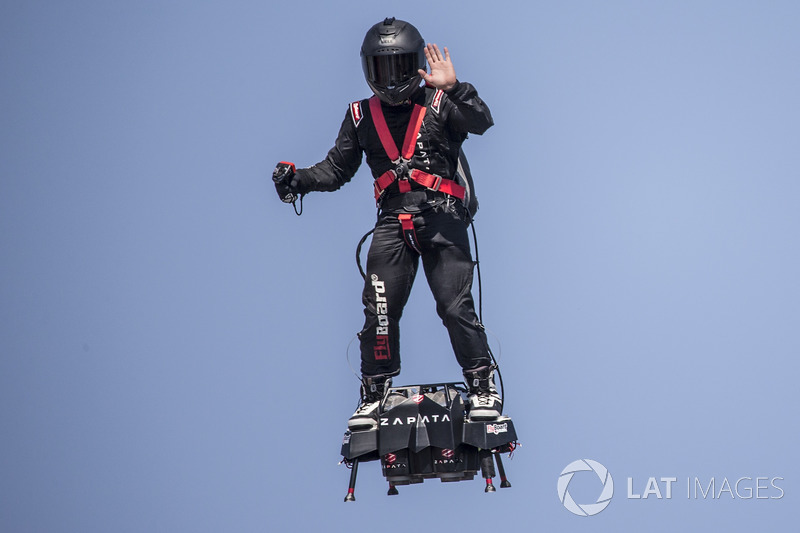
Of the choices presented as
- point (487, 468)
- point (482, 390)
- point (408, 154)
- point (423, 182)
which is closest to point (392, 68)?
point (408, 154)

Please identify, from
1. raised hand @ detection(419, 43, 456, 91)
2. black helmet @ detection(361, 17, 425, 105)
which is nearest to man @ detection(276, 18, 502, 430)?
black helmet @ detection(361, 17, 425, 105)

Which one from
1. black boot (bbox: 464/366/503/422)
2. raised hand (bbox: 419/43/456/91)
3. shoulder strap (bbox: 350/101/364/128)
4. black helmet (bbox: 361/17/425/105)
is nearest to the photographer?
raised hand (bbox: 419/43/456/91)

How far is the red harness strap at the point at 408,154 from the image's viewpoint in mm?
8156

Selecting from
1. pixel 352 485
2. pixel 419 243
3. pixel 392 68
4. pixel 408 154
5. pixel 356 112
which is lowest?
pixel 352 485

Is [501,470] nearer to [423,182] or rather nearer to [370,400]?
[370,400]

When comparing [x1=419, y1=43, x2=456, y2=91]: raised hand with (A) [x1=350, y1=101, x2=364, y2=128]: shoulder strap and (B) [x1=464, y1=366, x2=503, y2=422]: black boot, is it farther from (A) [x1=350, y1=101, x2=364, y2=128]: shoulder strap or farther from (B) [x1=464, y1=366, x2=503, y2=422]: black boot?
(B) [x1=464, y1=366, x2=503, y2=422]: black boot

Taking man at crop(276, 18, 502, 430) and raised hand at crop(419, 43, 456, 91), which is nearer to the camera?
raised hand at crop(419, 43, 456, 91)

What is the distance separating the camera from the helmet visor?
26.3 feet

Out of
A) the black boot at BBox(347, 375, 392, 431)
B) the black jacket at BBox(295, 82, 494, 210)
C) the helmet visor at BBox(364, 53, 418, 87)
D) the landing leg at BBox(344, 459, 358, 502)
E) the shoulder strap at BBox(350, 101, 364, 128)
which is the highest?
the helmet visor at BBox(364, 53, 418, 87)

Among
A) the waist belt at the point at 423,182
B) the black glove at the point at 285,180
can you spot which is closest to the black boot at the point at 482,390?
the waist belt at the point at 423,182

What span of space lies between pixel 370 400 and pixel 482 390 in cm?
74

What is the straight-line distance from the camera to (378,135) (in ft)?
27.0

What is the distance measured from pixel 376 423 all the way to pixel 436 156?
177cm

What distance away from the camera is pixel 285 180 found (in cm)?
817
